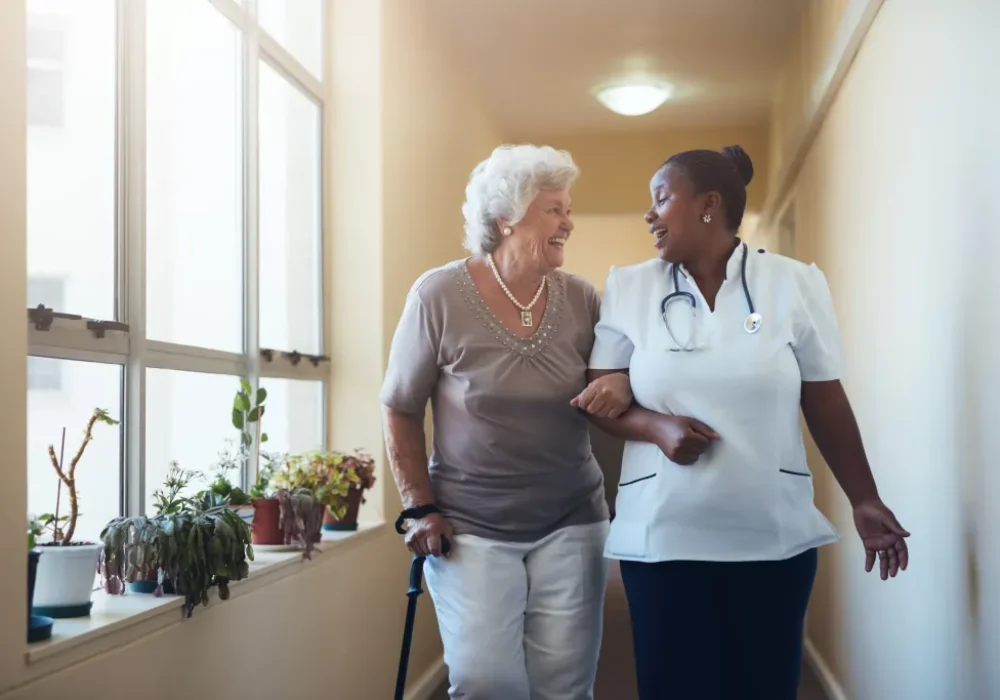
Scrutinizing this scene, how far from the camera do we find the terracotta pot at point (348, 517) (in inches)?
118

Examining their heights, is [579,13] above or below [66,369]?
above

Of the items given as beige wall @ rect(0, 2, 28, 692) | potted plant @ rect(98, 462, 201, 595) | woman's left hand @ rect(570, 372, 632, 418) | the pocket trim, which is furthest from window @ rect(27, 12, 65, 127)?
the pocket trim

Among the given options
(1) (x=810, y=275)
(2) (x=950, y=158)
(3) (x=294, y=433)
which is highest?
(2) (x=950, y=158)

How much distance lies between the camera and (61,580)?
1.72m

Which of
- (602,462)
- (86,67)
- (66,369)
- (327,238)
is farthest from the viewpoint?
(602,462)

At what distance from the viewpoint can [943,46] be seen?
2.05 metres

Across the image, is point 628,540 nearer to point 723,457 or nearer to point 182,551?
point 723,457

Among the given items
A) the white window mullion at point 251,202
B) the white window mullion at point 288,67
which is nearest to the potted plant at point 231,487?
the white window mullion at point 251,202

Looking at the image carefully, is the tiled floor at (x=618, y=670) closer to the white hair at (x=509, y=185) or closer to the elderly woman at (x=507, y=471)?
the elderly woman at (x=507, y=471)

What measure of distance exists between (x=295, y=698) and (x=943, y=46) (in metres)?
2.03

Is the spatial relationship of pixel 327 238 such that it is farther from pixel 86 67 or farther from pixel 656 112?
pixel 656 112

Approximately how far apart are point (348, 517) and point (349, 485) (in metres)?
0.21

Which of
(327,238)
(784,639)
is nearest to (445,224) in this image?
(327,238)

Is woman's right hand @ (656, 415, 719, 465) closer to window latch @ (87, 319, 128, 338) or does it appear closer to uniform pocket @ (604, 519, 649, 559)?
uniform pocket @ (604, 519, 649, 559)
